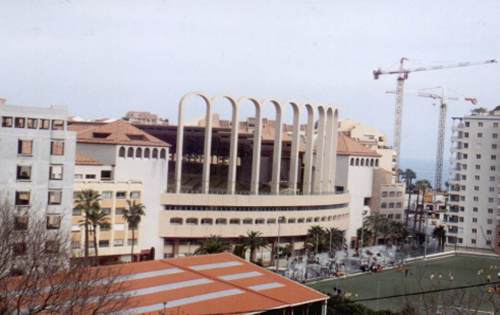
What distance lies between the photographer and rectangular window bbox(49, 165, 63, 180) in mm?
29062

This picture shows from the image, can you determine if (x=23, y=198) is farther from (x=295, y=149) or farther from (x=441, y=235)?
(x=441, y=235)

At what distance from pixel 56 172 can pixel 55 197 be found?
100 centimetres

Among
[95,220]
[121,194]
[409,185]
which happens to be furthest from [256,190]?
[409,185]

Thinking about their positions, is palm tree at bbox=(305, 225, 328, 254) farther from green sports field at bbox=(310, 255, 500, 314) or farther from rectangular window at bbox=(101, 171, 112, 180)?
rectangular window at bbox=(101, 171, 112, 180)

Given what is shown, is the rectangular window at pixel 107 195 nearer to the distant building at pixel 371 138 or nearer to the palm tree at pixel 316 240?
the palm tree at pixel 316 240

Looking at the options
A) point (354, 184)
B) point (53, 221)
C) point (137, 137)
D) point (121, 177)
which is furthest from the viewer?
point (354, 184)

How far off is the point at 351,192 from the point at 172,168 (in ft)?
44.4

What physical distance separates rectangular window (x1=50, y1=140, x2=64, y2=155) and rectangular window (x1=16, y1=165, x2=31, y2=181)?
1170mm

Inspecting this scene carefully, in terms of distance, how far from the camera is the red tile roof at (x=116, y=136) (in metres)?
39.4

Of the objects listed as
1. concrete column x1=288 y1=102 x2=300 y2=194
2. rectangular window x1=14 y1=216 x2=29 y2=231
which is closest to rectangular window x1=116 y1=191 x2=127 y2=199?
concrete column x1=288 y1=102 x2=300 y2=194

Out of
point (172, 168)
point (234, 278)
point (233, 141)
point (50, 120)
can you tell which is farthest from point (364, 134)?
point (234, 278)

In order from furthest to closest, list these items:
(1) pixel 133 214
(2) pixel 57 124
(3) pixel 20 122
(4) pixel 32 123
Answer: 1. (1) pixel 133 214
2. (2) pixel 57 124
3. (4) pixel 32 123
4. (3) pixel 20 122

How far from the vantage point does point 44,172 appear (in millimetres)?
28734

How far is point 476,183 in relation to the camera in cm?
5306
